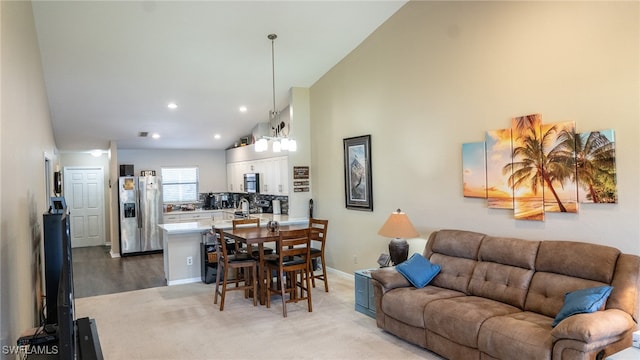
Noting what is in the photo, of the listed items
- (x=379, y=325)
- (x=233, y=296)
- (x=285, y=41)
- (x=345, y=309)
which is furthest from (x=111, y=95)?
(x=379, y=325)

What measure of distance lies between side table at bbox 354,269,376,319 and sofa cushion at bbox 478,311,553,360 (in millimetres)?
1557

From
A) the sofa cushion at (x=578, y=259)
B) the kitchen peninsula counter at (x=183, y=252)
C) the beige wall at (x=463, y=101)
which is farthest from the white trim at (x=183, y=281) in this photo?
the sofa cushion at (x=578, y=259)

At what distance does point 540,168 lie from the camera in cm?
356

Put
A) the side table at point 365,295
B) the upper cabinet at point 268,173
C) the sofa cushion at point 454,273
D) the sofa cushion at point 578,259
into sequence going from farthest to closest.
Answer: the upper cabinet at point 268,173 → the side table at point 365,295 → the sofa cushion at point 454,273 → the sofa cushion at point 578,259

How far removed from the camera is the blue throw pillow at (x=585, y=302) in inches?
105

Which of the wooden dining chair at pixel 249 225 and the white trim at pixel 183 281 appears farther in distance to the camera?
the white trim at pixel 183 281

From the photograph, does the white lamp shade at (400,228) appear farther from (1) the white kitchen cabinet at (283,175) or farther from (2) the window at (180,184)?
(2) the window at (180,184)

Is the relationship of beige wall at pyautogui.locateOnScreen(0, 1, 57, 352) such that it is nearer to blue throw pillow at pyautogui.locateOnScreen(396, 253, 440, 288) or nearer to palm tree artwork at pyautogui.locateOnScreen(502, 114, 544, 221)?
blue throw pillow at pyautogui.locateOnScreen(396, 253, 440, 288)

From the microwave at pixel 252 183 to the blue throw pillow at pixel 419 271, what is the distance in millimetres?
4580

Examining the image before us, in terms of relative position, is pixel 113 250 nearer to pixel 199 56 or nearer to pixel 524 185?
pixel 199 56

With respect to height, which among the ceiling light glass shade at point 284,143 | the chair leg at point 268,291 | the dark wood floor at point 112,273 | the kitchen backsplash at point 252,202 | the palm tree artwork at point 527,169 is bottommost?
the dark wood floor at point 112,273

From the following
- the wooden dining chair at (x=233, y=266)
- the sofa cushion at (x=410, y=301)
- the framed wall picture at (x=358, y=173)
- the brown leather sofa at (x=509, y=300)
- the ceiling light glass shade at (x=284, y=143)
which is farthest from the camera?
the framed wall picture at (x=358, y=173)

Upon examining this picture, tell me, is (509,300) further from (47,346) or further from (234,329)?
(47,346)

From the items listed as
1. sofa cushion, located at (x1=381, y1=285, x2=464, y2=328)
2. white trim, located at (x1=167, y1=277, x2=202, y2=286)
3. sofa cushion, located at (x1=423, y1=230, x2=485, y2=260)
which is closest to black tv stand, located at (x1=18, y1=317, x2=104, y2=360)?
sofa cushion, located at (x1=381, y1=285, x2=464, y2=328)
